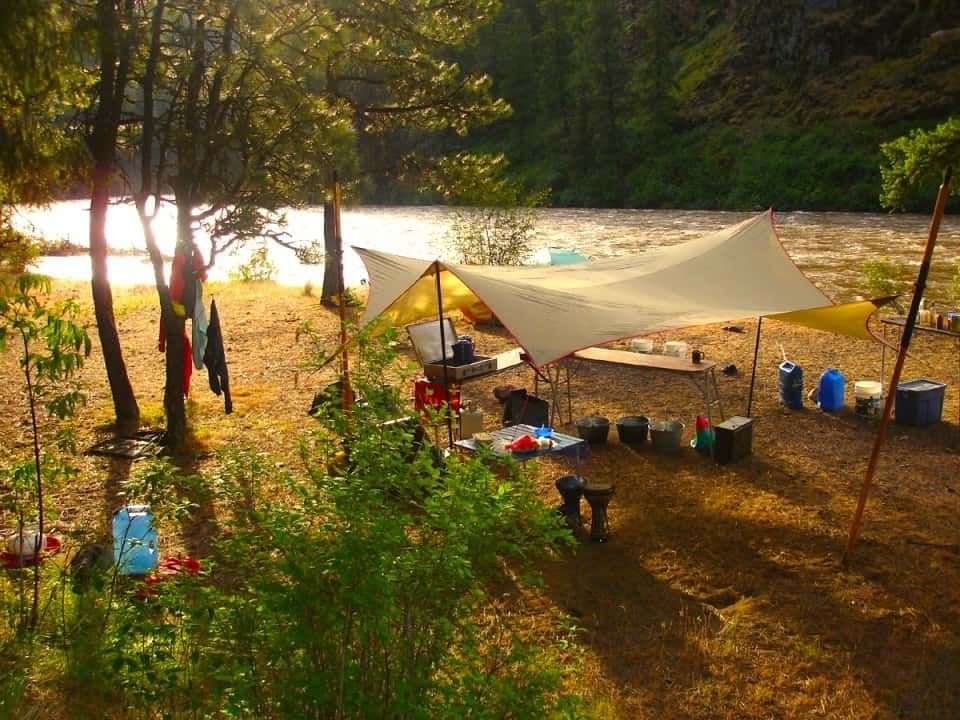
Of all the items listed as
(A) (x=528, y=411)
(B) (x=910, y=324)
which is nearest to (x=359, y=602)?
(B) (x=910, y=324)

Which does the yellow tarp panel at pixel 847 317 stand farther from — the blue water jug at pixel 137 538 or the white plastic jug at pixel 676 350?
the blue water jug at pixel 137 538

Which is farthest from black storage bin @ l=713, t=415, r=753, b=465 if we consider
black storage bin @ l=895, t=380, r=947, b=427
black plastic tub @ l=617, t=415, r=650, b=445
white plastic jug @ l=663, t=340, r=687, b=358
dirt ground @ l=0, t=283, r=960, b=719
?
white plastic jug @ l=663, t=340, r=687, b=358

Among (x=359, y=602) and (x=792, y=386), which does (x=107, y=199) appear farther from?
(x=792, y=386)

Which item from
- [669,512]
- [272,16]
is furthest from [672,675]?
[272,16]

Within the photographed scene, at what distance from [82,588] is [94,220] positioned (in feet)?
15.1

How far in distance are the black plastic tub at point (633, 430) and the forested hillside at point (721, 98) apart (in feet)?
109

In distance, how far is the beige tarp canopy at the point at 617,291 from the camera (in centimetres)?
662

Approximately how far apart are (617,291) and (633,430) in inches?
48.5

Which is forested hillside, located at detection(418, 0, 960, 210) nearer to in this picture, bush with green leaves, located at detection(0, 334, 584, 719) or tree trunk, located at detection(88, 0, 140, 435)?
tree trunk, located at detection(88, 0, 140, 435)

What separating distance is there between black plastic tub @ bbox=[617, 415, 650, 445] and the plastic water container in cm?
224

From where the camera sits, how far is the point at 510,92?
59.2 meters

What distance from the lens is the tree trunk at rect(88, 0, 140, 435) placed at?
7.29 metres

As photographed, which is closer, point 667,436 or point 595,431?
point 667,436

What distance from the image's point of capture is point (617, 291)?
7816 mm
